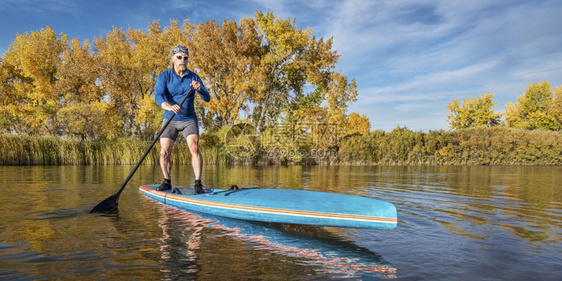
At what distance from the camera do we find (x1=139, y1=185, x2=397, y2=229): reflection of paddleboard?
11.8ft

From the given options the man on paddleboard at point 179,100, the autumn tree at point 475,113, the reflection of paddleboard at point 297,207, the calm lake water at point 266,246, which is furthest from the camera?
the autumn tree at point 475,113

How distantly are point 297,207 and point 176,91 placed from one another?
3.35 metres

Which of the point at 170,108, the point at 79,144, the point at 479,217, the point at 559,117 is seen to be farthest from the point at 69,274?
the point at 559,117

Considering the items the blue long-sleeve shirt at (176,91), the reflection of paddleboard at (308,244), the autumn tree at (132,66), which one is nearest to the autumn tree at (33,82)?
the autumn tree at (132,66)

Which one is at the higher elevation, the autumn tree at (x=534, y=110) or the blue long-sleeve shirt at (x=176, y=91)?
the autumn tree at (x=534, y=110)

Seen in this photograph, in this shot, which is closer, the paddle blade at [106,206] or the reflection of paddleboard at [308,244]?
the reflection of paddleboard at [308,244]

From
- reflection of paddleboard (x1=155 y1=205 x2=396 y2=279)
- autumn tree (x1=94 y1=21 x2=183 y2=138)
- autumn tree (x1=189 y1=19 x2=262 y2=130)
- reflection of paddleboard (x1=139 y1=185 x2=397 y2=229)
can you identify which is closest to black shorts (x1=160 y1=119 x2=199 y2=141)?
reflection of paddleboard (x1=139 y1=185 x2=397 y2=229)

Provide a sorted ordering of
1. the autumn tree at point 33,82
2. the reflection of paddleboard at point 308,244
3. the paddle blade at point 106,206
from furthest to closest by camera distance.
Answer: the autumn tree at point 33,82 → the paddle blade at point 106,206 → the reflection of paddleboard at point 308,244

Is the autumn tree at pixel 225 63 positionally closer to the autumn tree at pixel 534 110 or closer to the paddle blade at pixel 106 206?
the paddle blade at pixel 106 206

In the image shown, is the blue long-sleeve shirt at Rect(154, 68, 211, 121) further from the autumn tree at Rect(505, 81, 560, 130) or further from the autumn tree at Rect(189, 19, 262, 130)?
the autumn tree at Rect(505, 81, 560, 130)

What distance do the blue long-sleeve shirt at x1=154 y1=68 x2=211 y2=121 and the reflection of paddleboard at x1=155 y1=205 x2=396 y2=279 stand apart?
179 centimetres

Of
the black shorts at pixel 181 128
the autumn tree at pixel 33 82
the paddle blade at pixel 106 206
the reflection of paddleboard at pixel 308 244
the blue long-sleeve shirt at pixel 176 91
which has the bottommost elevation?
the reflection of paddleboard at pixel 308 244

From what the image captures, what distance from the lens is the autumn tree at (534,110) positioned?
41.1 meters

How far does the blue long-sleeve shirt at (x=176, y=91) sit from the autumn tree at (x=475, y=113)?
41476 millimetres
